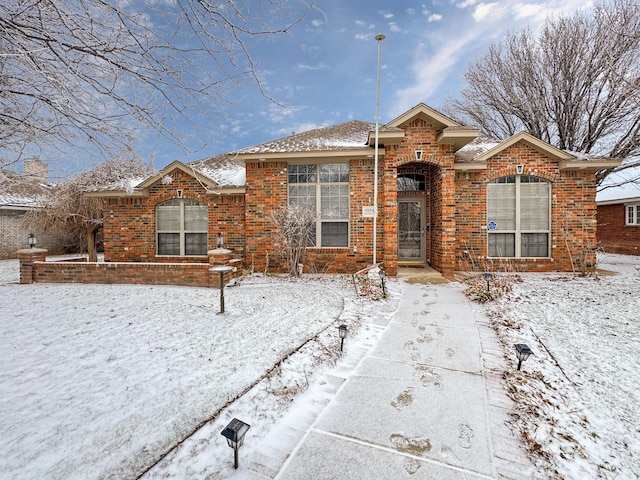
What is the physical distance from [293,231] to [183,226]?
15.5 feet

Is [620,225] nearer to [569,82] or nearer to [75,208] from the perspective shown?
[569,82]

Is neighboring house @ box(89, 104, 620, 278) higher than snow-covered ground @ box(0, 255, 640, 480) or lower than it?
higher

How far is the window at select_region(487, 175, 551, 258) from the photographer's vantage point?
8.52 m

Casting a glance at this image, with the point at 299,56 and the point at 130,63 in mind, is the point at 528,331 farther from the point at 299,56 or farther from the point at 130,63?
the point at 130,63

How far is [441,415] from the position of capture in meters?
2.35

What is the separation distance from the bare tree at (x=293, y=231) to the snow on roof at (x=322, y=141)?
192cm

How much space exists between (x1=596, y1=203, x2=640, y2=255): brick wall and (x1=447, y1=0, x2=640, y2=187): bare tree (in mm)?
3230

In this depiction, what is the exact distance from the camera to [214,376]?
2900 millimetres

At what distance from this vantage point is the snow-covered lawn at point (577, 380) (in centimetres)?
197

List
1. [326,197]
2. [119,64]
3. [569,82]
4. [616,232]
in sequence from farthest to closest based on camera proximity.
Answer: [616,232] < [569,82] < [326,197] < [119,64]

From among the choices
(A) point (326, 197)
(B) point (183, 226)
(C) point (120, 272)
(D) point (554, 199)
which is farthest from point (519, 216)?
(C) point (120, 272)

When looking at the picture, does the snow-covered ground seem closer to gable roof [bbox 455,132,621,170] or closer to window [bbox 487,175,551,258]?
window [bbox 487,175,551,258]

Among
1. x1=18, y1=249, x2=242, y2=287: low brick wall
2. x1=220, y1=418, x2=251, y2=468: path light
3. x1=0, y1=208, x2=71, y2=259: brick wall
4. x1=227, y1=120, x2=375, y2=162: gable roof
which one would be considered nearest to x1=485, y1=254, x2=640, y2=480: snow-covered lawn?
x1=220, y1=418, x2=251, y2=468: path light

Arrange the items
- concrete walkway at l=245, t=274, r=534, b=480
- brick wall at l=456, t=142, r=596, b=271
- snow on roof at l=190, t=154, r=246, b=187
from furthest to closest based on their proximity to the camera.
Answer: snow on roof at l=190, t=154, r=246, b=187, brick wall at l=456, t=142, r=596, b=271, concrete walkway at l=245, t=274, r=534, b=480
